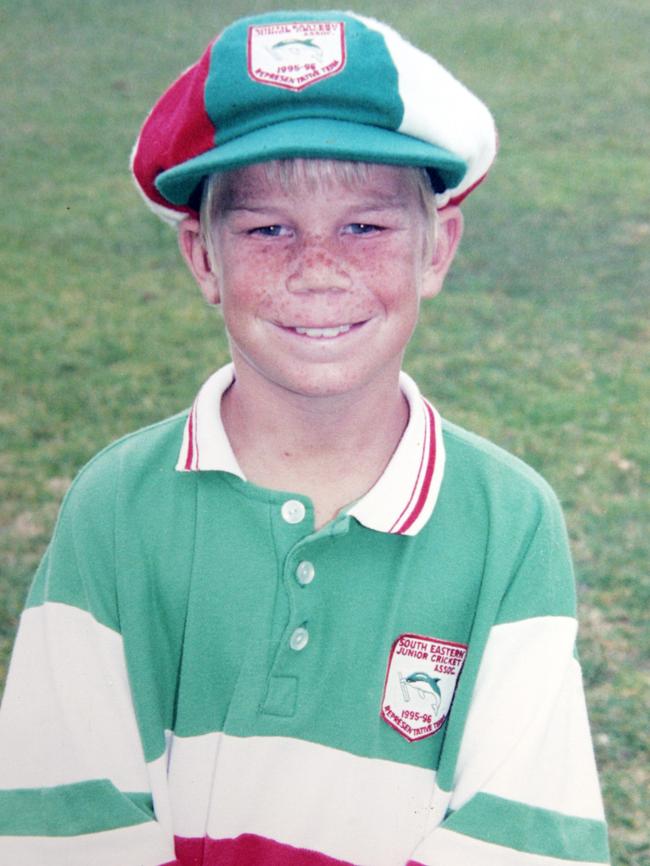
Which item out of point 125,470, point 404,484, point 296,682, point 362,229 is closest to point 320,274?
point 362,229

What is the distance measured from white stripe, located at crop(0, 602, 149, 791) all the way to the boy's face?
1.72 ft

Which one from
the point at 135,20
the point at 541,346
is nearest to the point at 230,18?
the point at 135,20

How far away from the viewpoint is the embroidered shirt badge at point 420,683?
1.96 meters

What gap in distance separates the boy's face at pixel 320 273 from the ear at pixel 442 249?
0.35 ft

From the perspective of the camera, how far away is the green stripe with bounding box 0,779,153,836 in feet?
6.18

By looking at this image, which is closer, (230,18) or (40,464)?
(40,464)

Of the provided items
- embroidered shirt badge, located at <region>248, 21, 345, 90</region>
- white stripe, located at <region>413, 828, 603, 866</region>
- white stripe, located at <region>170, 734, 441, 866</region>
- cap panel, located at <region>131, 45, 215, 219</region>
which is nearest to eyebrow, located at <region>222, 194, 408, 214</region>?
cap panel, located at <region>131, 45, 215, 219</region>

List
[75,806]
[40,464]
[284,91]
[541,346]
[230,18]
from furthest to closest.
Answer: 1. [230,18]
2. [541,346]
3. [40,464]
4. [75,806]
5. [284,91]

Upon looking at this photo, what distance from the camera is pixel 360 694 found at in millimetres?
1956

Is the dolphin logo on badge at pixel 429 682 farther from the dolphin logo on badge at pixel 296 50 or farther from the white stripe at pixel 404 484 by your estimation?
the dolphin logo on badge at pixel 296 50

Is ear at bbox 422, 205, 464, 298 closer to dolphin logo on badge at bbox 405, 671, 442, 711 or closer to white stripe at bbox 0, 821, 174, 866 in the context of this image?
dolphin logo on badge at bbox 405, 671, 442, 711

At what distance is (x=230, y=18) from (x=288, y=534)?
12.3 metres

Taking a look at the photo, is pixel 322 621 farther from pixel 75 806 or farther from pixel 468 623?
pixel 75 806

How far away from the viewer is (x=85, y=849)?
188cm
